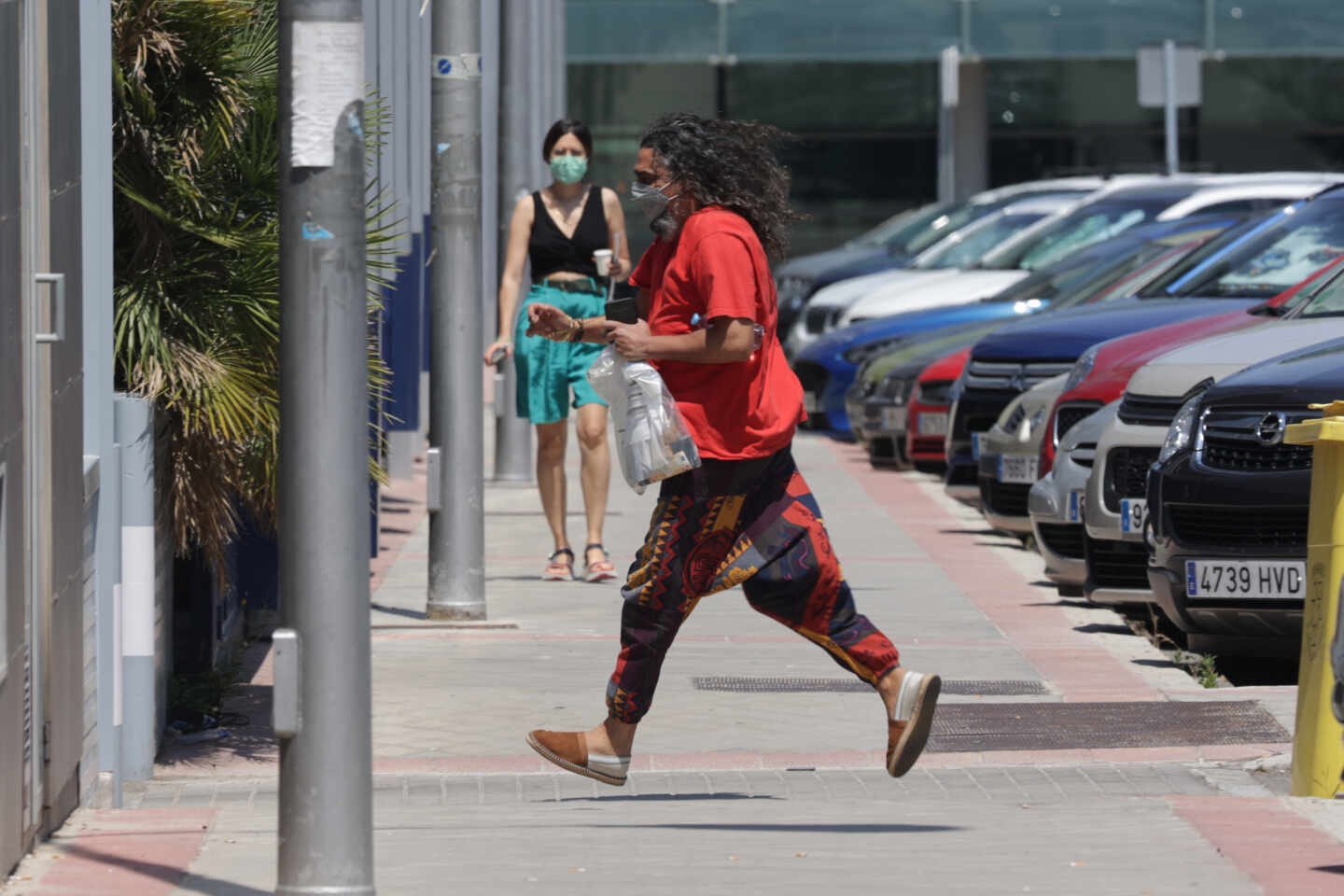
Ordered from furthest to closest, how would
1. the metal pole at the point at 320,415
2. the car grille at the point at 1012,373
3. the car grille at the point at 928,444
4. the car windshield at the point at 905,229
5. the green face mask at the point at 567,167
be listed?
the car windshield at the point at 905,229, the car grille at the point at 928,444, the car grille at the point at 1012,373, the green face mask at the point at 567,167, the metal pole at the point at 320,415

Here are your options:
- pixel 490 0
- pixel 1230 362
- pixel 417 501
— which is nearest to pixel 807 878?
pixel 1230 362

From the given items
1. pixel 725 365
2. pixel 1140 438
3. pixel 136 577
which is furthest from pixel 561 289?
pixel 725 365

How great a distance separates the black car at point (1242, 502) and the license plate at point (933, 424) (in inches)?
271

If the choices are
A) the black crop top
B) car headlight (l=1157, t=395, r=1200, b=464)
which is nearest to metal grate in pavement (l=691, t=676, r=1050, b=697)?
car headlight (l=1157, t=395, r=1200, b=464)

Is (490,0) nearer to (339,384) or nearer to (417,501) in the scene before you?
(417,501)

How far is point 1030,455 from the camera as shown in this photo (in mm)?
11273

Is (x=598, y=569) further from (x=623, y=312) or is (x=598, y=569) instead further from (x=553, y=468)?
(x=623, y=312)

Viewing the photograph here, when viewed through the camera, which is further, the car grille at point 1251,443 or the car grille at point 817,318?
the car grille at point 817,318

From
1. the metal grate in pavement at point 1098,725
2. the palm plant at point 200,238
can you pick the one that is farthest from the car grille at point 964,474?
the palm plant at point 200,238

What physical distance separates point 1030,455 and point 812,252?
89.4 ft

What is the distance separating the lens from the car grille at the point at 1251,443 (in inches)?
308

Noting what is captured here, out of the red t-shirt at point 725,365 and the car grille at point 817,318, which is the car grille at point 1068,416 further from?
the car grille at point 817,318

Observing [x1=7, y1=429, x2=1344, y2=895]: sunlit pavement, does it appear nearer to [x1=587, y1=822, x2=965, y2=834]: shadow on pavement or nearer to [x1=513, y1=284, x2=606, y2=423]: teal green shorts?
[x1=587, y1=822, x2=965, y2=834]: shadow on pavement

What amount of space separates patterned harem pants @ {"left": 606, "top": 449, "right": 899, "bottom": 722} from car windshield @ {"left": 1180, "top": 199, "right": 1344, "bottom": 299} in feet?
18.7
